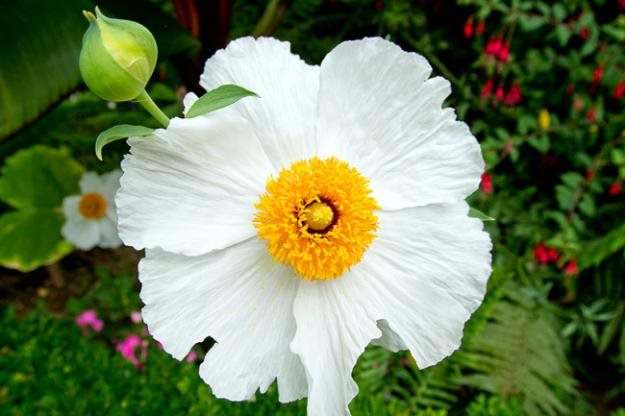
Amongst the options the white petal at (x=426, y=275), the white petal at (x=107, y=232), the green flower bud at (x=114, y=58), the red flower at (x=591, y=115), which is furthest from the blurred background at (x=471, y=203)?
the green flower bud at (x=114, y=58)

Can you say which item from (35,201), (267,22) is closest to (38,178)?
(35,201)

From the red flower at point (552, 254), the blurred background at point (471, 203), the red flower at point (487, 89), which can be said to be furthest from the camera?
the red flower at point (487, 89)

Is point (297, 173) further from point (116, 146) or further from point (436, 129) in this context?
point (116, 146)

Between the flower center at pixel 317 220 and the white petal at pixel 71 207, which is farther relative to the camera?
the white petal at pixel 71 207

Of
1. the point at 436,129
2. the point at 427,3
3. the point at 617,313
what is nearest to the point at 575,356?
the point at 617,313

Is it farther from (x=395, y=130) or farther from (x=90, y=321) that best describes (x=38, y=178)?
(x=395, y=130)

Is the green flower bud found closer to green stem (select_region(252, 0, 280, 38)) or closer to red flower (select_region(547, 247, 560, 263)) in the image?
green stem (select_region(252, 0, 280, 38))

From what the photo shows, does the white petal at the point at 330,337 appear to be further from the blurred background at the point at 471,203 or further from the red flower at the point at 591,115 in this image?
the red flower at the point at 591,115
